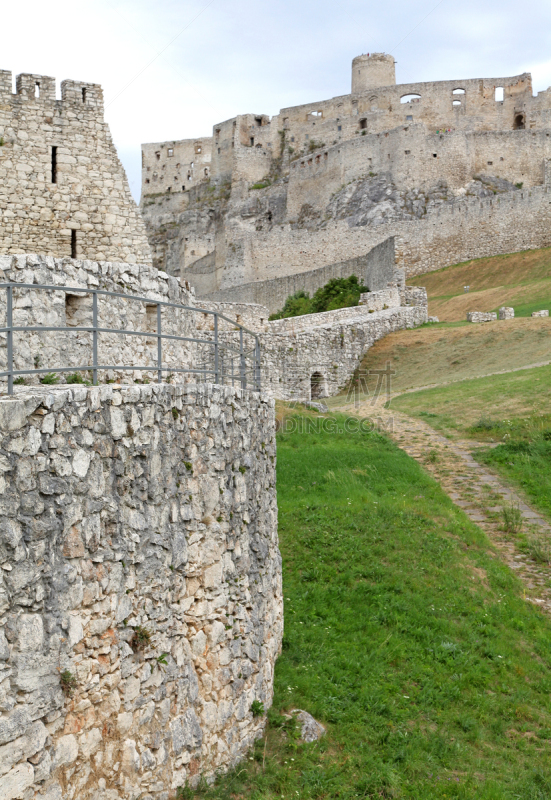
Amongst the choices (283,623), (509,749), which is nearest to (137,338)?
(283,623)

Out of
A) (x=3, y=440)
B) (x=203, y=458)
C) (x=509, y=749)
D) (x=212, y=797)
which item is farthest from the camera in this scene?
(x=509, y=749)

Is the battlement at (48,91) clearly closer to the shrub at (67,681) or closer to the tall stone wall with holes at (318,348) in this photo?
the shrub at (67,681)

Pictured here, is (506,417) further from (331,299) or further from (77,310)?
(331,299)

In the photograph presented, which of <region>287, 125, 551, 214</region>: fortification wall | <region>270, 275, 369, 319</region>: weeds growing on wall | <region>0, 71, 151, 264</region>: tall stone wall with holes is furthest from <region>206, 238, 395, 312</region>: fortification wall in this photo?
<region>0, 71, 151, 264</region>: tall stone wall with holes

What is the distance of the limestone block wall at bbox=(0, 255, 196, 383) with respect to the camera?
7.00m

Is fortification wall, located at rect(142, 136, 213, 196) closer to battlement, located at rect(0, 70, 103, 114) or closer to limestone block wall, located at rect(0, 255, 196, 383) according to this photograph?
battlement, located at rect(0, 70, 103, 114)

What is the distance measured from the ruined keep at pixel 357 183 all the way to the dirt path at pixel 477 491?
1998cm

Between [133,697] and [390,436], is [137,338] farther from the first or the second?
[390,436]

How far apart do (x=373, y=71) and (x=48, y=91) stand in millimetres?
57627

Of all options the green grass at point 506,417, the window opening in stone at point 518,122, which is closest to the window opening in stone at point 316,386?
the green grass at point 506,417

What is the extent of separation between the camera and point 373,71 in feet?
200

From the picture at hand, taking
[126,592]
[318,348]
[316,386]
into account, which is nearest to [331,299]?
[318,348]

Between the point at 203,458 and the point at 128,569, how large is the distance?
143 centimetres

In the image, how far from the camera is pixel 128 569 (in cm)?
550
